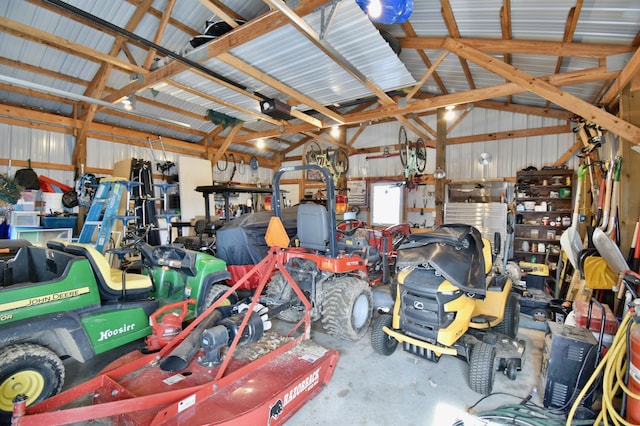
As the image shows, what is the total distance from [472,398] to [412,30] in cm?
513

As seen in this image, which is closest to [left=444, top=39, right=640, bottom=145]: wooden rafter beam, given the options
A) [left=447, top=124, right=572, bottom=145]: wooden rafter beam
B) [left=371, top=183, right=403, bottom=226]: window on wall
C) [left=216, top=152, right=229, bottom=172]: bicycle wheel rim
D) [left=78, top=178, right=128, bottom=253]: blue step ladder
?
[left=447, top=124, right=572, bottom=145]: wooden rafter beam

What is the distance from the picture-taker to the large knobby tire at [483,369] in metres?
2.45

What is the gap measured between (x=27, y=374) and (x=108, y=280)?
819mm

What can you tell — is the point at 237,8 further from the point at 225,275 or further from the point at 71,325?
the point at 71,325

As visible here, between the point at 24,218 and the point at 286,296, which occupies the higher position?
the point at 24,218

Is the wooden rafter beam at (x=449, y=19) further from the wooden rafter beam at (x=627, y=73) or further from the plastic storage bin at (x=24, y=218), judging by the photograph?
the plastic storage bin at (x=24, y=218)

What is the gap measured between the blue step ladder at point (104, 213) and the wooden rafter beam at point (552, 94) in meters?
5.33

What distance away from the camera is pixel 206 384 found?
6.30ft

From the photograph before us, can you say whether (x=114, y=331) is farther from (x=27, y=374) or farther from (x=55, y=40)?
(x=55, y=40)

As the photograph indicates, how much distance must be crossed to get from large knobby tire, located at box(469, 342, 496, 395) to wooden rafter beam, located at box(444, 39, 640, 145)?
3.09 m

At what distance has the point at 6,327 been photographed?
6.72ft

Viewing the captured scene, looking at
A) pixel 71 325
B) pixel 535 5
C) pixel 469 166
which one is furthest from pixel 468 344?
pixel 469 166

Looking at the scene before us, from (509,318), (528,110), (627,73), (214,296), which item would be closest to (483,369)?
(509,318)

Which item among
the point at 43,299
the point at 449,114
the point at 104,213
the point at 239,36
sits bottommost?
the point at 43,299
